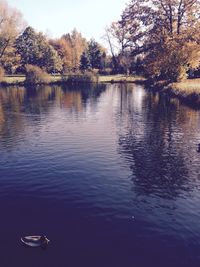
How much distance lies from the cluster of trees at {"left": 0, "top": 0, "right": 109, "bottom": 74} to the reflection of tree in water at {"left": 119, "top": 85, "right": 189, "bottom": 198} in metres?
85.6

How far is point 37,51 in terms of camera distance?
140m

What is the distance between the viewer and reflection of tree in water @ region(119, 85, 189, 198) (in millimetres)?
24280

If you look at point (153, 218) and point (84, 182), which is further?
point (84, 182)

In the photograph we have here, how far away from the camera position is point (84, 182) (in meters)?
24.6

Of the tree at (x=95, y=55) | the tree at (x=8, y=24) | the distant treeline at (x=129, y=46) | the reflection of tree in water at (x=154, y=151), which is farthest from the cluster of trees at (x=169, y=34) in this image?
the tree at (x=95, y=55)

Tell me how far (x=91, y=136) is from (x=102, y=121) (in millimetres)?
9615

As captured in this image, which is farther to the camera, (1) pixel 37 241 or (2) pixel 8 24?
(2) pixel 8 24

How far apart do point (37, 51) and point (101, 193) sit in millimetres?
127332

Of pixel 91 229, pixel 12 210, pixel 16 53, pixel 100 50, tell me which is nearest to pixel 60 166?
pixel 12 210

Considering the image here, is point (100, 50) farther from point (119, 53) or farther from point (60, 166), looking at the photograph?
point (60, 166)

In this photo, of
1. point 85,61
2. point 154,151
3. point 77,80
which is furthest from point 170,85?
point 85,61

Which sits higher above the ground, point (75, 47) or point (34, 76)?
point (75, 47)

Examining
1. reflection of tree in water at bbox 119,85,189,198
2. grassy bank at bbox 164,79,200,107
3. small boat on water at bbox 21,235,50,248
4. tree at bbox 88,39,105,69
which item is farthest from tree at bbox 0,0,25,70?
small boat on water at bbox 21,235,50,248

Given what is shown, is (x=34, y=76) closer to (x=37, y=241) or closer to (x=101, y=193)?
(x=101, y=193)
